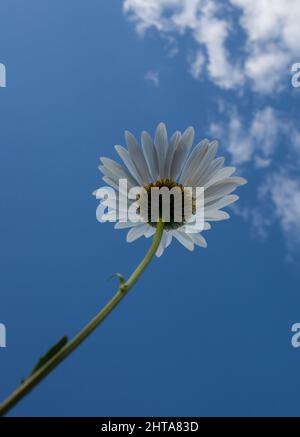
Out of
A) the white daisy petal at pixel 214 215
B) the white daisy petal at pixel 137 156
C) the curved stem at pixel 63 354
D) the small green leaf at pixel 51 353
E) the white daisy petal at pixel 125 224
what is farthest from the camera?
the white daisy petal at pixel 125 224

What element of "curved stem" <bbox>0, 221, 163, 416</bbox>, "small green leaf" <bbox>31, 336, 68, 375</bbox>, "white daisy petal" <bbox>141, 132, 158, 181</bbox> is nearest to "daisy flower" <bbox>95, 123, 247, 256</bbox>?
"white daisy petal" <bbox>141, 132, 158, 181</bbox>

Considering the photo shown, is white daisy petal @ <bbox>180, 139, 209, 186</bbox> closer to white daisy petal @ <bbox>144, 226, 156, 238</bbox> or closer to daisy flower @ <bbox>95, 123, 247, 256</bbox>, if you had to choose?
daisy flower @ <bbox>95, 123, 247, 256</bbox>

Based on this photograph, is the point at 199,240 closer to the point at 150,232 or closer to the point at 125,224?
the point at 150,232

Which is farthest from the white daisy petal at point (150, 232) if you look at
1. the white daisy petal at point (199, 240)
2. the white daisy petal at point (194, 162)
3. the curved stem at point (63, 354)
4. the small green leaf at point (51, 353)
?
the small green leaf at point (51, 353)

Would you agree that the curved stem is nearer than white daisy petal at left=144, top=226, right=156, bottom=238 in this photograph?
Yes

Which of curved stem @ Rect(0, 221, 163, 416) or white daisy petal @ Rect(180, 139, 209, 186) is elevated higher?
white daisy petal @ Rect(180, 139, 209, 186)

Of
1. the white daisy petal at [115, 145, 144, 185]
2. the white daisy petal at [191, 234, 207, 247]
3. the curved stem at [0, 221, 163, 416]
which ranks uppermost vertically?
the white daisy petal at [115, 145, 144, 185]

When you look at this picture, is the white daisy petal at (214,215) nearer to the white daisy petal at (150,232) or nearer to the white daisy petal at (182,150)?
the white daisy petal at (150,232)
